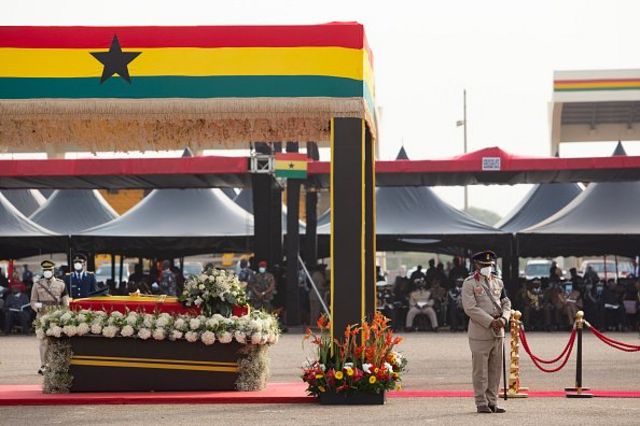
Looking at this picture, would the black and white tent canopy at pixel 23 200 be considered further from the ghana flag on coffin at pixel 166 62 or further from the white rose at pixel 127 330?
the ghana flag on coffin at pixel 166 62

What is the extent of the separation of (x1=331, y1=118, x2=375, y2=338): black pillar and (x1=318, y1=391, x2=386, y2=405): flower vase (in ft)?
2.18

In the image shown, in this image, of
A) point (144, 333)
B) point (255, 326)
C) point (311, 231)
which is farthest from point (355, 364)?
point (311, 231)

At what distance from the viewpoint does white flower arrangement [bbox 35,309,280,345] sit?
51.6 feet

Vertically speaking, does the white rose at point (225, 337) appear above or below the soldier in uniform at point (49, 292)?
below

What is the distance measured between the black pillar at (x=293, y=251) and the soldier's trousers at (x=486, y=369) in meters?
17.0

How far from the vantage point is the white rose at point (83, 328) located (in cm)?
1574

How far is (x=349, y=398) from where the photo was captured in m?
14.8

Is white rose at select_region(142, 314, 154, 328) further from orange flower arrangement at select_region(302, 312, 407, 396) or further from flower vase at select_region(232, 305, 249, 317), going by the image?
orange flower arrangement at select_region(302, 312, 407, 396)

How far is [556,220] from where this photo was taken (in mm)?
33062

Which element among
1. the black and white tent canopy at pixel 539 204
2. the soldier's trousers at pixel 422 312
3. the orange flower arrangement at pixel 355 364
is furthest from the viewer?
the black and white tent canopy at pixel 539 204

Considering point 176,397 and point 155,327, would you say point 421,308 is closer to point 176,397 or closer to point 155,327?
point 155,327

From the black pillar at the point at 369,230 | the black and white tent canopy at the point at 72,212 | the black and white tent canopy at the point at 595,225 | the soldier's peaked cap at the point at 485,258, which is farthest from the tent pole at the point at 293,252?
the soldier's peaked cap at the point at 485,258

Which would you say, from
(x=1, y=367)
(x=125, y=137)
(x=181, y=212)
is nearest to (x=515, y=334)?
(x=125, y=137)

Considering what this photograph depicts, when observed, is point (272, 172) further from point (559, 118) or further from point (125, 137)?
point (559, 118)
